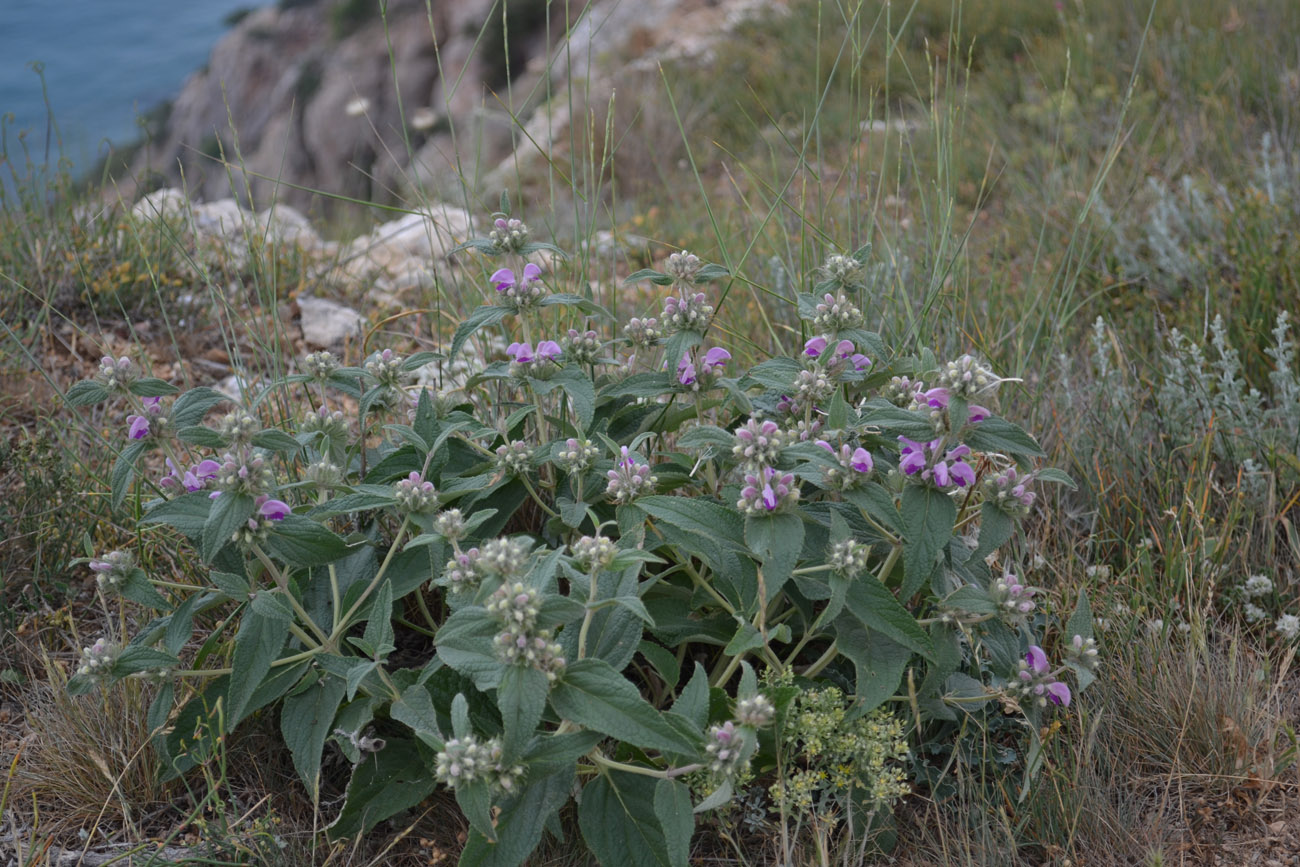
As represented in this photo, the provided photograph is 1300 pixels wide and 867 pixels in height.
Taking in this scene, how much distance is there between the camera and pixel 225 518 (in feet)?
5.20

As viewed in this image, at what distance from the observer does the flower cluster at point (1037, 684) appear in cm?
174

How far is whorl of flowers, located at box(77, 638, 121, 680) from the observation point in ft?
5.54

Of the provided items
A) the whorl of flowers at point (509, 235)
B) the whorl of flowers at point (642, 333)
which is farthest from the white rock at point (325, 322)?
the whorl of flowers at point (642, 333)

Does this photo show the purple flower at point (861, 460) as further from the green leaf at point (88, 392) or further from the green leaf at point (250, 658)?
the green leaf at point (88, 392)

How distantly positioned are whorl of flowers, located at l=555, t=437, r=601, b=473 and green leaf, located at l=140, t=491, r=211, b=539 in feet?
2.03

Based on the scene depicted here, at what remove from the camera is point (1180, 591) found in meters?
2.33

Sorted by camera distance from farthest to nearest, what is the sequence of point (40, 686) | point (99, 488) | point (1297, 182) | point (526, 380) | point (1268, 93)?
point (1268, 93) → point (1297, 182) → point (99, 488) → point (40, 686) → point (526, 380)

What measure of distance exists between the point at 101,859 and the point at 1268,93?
18.0 feet

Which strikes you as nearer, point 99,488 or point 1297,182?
point 99,488

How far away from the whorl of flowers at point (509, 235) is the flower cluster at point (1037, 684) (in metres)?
1.25

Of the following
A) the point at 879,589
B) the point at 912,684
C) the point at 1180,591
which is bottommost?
the point at 1180,591

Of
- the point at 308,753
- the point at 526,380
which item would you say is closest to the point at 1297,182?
the point at 526,380

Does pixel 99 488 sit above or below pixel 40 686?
above

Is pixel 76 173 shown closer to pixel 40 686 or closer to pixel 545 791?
pixel 40 686
